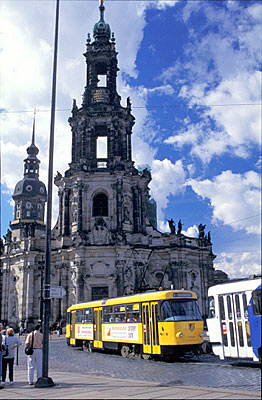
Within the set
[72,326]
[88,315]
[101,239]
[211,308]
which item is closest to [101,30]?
[101,239]

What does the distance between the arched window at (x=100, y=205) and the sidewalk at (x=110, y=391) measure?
36.0 metres

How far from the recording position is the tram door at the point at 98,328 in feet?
83.2

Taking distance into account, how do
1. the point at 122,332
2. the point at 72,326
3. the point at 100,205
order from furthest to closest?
the point at 100,205 < the point at 72,326 < the point at 122,332

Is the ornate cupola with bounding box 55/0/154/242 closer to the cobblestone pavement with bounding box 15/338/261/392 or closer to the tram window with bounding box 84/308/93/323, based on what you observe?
the tram window with bounding box 84/308/93/323

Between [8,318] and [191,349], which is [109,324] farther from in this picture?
[8,318]

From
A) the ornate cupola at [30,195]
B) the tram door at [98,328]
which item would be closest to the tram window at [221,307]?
the tram door at [98,328]

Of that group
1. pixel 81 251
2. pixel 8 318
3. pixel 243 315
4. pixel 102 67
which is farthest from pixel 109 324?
pixel 102 67

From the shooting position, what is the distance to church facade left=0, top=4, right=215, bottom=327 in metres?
46.2

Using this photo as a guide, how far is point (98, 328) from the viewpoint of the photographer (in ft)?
84.2

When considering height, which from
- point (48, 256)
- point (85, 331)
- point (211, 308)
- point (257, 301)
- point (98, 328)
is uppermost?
point (48, 256)

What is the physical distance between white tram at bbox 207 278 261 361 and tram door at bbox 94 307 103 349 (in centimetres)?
1104

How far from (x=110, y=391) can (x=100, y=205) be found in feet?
129

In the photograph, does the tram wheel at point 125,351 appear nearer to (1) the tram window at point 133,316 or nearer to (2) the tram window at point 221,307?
(1) the tram window at point 133,316

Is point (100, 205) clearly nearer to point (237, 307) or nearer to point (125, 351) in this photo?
point (125, 351)
